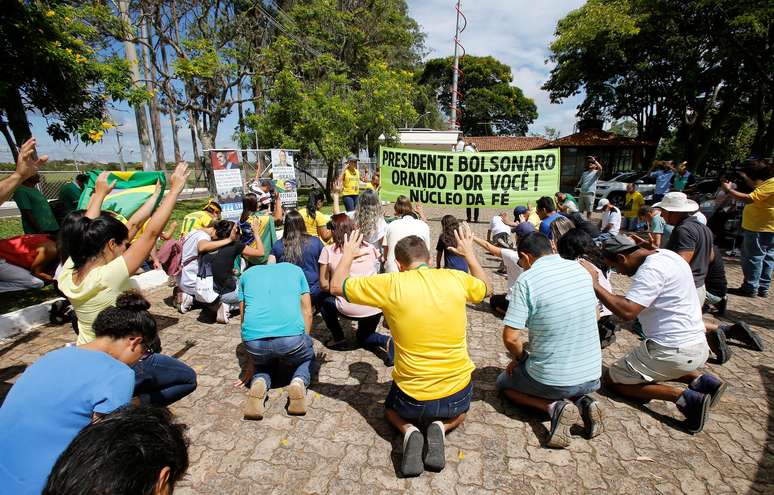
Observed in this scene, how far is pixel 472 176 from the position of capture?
6.74 metres

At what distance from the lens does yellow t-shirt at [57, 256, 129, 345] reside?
266 cm

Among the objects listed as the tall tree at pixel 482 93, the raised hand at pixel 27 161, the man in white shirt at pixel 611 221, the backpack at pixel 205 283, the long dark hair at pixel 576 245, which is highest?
the tall tree at pixel 482 93

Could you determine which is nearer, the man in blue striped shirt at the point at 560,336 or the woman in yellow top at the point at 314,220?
the man in blue striped shirt at the point at 560,336

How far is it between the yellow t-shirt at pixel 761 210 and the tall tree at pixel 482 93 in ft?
161

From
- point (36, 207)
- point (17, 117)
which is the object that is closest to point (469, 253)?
point (36, 207)

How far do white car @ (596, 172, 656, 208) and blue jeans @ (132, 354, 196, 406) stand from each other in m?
18.7

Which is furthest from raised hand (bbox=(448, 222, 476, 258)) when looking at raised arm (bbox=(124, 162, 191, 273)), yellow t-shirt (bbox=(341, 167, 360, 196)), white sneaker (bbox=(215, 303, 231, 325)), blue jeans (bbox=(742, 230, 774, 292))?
yellow t-shirt (bbox=(341, 167, 360, 196))

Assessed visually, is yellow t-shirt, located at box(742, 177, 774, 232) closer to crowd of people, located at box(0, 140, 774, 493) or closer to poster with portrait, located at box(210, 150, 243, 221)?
crowd of people, located at box(0, 140, 774, 493)

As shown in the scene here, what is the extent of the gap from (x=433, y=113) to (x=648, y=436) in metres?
48.6

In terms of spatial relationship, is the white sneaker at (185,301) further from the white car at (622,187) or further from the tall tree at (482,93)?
the tall tree at (482,93)

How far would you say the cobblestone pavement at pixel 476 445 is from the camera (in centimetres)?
253

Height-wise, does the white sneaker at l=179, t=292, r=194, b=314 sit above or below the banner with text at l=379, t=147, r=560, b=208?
below

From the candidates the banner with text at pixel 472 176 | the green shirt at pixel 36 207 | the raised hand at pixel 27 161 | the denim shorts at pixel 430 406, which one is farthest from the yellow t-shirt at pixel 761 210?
the green shirt at pixel 36 207

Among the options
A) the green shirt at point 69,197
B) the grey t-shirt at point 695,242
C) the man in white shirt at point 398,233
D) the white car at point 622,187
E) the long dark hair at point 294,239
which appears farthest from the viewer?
the white car at point 622,187
